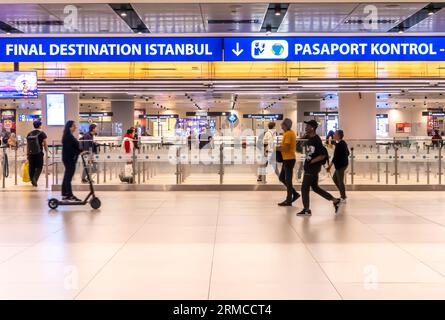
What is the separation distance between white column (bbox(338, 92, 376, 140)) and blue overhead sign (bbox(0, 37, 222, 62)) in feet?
41.7

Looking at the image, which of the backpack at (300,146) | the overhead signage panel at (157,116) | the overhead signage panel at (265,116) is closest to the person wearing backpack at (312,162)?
the backpack at (300,146)

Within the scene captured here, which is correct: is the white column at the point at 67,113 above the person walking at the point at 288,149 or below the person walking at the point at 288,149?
above

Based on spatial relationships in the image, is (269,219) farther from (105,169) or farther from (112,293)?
(105,169)

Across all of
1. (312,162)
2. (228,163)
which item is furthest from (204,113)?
(312,162)

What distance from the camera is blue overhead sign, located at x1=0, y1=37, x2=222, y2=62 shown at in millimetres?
10625

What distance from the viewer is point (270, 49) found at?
10781mm

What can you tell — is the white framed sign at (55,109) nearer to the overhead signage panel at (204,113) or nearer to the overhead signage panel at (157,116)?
the overhead signage panel at (204,113)

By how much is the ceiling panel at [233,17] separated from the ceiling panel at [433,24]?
2.91 m

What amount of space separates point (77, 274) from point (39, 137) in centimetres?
972

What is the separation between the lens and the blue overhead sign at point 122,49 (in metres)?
10.6

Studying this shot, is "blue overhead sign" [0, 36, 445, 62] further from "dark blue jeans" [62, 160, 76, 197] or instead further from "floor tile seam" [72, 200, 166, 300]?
"floor tile seam" [72, 200, 166, 300]

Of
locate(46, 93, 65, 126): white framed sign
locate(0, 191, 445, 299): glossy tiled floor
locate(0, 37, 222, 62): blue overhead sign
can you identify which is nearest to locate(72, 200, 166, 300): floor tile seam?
locate(0, 191, 445, 299): glossy tiled floor
